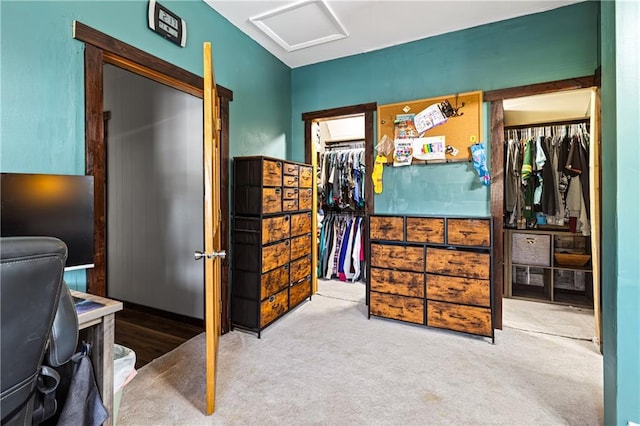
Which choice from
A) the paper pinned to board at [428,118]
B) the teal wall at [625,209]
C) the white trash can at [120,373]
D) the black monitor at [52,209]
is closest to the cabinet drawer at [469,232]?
the paper pinned to board at [428,118]

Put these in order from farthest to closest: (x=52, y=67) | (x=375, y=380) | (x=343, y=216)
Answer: (x=343, y=216) < (x=375, y=380) < (x=52, y=67)

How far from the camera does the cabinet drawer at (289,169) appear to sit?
9.35ft

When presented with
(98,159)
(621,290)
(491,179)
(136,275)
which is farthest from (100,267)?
(491,179)

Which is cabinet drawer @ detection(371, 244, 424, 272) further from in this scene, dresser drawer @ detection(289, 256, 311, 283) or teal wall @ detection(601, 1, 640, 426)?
teal wall @ detection(601, 1, 640, 426)

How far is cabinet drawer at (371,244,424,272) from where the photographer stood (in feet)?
8.90

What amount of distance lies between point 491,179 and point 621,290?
5.08 ft

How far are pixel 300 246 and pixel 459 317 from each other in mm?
1637

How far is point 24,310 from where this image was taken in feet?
2.10

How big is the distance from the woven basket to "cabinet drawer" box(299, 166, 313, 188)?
2.94 meters

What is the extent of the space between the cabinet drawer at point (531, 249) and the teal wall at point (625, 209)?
93.3 inches

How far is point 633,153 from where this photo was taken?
1297 mm

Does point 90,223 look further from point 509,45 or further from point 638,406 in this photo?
point 509,45

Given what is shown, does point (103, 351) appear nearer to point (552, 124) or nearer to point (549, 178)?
point (549, 178)

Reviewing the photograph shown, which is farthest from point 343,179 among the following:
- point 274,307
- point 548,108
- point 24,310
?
point 24,310
